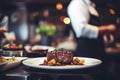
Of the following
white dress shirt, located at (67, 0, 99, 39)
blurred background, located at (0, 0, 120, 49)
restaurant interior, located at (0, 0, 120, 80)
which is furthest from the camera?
blurred background, located at (0, 0, 120, 49)

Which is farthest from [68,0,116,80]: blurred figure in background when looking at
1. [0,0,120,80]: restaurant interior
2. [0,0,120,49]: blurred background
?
[0,0,120,49]: blurred background

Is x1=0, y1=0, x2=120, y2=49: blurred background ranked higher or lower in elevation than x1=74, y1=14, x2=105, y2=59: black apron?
higher

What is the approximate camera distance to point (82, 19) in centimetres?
209

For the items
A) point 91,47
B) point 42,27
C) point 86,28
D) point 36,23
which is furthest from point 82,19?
point 36,23

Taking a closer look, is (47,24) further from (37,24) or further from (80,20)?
(80,20)

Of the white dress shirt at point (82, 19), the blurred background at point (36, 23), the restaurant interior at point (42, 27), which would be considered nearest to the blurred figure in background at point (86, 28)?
the white dress shirt at point (82, 19)

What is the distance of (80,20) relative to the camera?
2.10 m

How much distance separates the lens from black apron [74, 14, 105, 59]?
214cm

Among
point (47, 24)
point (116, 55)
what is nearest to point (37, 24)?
point (47, 24)

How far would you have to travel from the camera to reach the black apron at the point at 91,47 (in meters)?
2.14

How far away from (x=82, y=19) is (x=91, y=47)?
259 millimetres

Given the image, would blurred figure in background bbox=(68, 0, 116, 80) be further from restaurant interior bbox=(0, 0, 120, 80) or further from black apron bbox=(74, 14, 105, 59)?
restaurant interior bbox=(0, 0, 120, 80)

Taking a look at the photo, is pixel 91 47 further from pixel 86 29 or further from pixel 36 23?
pixel 36 23

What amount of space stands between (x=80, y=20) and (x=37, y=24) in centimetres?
219
